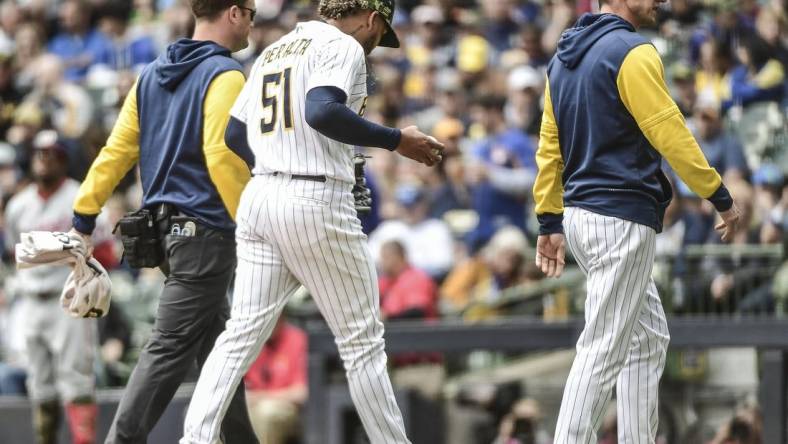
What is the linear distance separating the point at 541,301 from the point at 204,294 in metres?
4.79

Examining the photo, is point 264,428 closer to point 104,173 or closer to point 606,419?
point 606,419

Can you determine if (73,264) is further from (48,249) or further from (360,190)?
(360,190)

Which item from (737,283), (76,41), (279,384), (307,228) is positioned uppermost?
(76,41)

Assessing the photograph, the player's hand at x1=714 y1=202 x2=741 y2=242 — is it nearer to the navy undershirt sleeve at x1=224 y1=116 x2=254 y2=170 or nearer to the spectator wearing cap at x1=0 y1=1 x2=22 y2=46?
the navy undershirt sleeve at x1=224 y1=116 x2=254 y2=170

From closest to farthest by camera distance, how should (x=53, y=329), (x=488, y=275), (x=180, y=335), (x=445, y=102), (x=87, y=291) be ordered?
(x=180, y=335) < (x=87, y=291) < (x=53, y=329) < (x=488, y=275) < (x=445, y=102)

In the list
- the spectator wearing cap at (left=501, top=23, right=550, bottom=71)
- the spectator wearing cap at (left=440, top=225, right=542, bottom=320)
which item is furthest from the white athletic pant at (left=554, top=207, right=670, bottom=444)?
the spectator wearing cap at (left=501, top=23, right=550, bottom=71)

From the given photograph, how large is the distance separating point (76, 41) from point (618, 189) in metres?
13.4

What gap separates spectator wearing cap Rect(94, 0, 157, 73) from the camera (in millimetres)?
16844

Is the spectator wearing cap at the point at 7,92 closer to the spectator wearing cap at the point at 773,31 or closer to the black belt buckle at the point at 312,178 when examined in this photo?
the spectator wearing cap at the point at 773,31

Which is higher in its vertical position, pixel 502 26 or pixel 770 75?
pixel 502 26

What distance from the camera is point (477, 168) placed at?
12.3 m

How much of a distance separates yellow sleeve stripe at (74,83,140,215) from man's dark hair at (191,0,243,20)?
49 cm

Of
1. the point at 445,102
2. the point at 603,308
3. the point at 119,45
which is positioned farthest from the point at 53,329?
the point at 119,45

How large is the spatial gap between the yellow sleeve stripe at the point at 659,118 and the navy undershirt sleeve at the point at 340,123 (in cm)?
91
